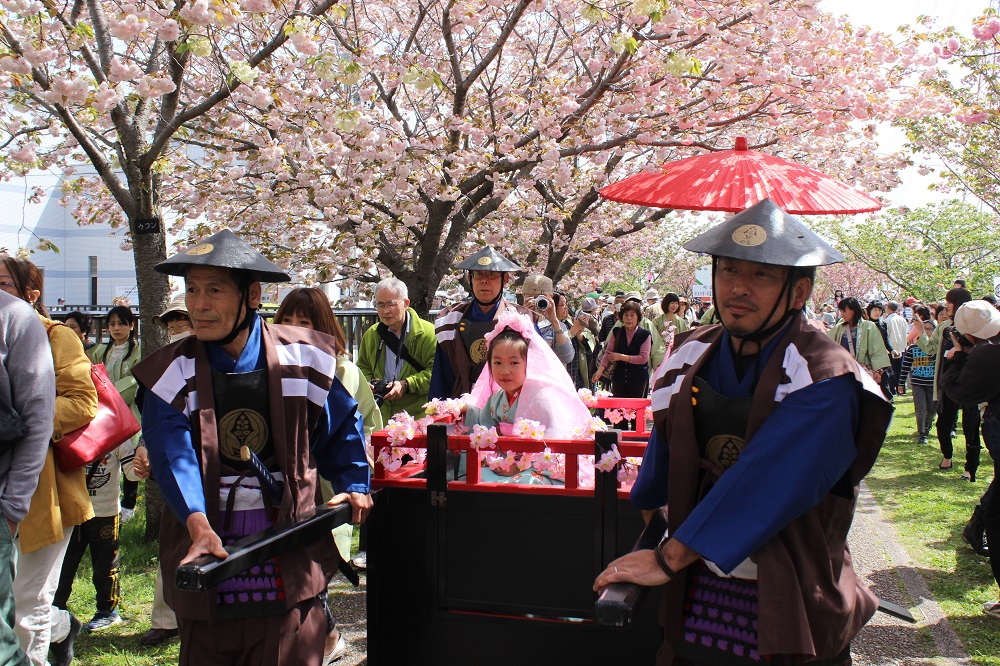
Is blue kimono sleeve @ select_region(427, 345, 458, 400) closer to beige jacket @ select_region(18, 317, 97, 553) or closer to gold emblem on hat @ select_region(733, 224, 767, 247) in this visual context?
beige jacket @ select_region(18, 317, 97, 553)

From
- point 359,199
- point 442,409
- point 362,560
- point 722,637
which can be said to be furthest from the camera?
point 359,199

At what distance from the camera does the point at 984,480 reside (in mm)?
8273

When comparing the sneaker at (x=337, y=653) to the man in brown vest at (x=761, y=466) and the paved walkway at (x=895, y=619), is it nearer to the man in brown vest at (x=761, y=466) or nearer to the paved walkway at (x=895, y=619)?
the man in brown vest at (x=761, y=466)

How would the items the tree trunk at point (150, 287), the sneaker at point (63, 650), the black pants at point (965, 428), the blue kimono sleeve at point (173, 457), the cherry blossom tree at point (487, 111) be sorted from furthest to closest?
the cherry blossom tree at point (487, 111), the black pants at point (965, 428), the tree trunk at point (150, 287), the sneaker at point (63, 650), the blue kimono sleeve at point (173, 457)

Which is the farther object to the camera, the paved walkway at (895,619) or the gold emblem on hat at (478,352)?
the gold emblem on hat at (478,352)

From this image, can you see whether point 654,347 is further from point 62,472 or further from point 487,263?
point 62,472

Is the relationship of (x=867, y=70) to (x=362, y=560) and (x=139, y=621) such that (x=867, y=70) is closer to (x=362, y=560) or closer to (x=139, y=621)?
(x=362, y=560)

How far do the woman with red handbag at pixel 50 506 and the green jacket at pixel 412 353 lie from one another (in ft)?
8.50

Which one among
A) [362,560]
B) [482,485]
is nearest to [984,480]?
[362,560]

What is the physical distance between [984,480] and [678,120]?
5290 mm

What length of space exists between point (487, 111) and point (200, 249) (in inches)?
332

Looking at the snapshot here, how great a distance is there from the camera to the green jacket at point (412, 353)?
590cm

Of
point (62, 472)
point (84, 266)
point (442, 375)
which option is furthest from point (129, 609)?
point (84, 266)

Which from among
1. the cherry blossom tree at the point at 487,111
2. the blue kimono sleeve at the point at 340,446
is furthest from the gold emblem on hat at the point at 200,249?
the cherry blossom tree at the point at 487,111
